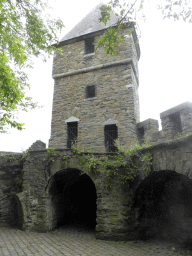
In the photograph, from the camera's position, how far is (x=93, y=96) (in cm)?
1094

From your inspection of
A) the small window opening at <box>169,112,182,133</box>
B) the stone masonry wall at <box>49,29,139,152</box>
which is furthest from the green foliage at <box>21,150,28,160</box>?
the small window opening at <box>169,112,182,133</box>

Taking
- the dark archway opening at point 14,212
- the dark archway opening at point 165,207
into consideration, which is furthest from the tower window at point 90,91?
the dark archway opening at point 165,207

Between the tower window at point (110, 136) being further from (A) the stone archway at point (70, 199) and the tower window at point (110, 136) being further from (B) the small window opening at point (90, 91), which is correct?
(B) the small window opening at point (90, 91)

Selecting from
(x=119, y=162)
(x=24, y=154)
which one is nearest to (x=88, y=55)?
(x=24, y=154)

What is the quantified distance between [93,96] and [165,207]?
265 inches

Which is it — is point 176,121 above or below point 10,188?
above

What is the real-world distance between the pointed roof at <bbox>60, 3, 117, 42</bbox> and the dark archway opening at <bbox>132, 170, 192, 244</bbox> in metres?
9.34

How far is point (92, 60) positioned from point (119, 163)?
7.18 meters

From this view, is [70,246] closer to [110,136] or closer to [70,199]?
[70,199]

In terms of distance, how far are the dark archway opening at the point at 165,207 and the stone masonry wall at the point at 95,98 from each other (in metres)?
3.15

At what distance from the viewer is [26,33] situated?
16.0ft

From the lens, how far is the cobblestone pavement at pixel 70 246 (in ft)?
15.0

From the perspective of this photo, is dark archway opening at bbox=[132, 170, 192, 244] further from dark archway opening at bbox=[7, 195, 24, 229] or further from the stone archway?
dark archway opening at bbox=[7, 195, 24, 229]

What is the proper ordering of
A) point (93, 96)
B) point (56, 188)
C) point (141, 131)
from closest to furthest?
point (56, 188), point (141, 131), point (93, 96)
